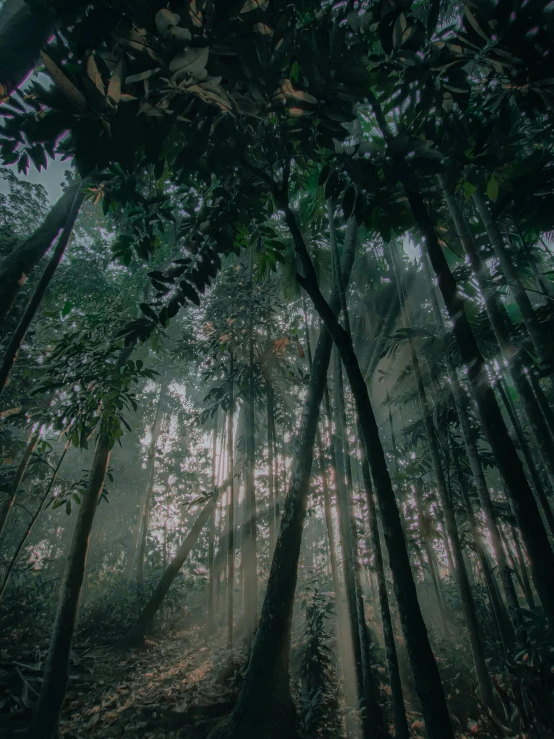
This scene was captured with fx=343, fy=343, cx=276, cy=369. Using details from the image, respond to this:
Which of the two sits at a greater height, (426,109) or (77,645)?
(426,109)

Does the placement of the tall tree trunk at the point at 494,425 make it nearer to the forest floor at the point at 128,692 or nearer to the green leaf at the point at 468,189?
the green leaf at the point at 468,189

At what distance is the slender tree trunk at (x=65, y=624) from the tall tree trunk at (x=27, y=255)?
2565 millimetres

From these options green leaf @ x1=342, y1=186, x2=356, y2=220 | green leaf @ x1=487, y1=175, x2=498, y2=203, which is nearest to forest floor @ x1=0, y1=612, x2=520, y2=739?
green leaf @ x1=342, y1=186, x2=356, y2=220

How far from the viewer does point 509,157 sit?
206 cm

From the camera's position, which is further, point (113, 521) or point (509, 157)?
point (113, 521)

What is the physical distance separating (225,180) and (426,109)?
162 cm

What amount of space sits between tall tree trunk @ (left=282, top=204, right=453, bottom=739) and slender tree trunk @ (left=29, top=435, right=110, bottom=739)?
4550 mm

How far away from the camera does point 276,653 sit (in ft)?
11.5

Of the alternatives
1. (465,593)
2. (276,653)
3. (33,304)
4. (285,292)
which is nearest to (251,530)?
(276,653)

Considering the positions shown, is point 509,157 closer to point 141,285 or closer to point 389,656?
point 389,656

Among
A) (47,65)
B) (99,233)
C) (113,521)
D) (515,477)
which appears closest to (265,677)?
(515,477)

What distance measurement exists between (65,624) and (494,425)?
221 inches

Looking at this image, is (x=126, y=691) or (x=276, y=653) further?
(x=126, y=691)

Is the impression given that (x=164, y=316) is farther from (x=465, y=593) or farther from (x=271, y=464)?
(x=271, y=464)
